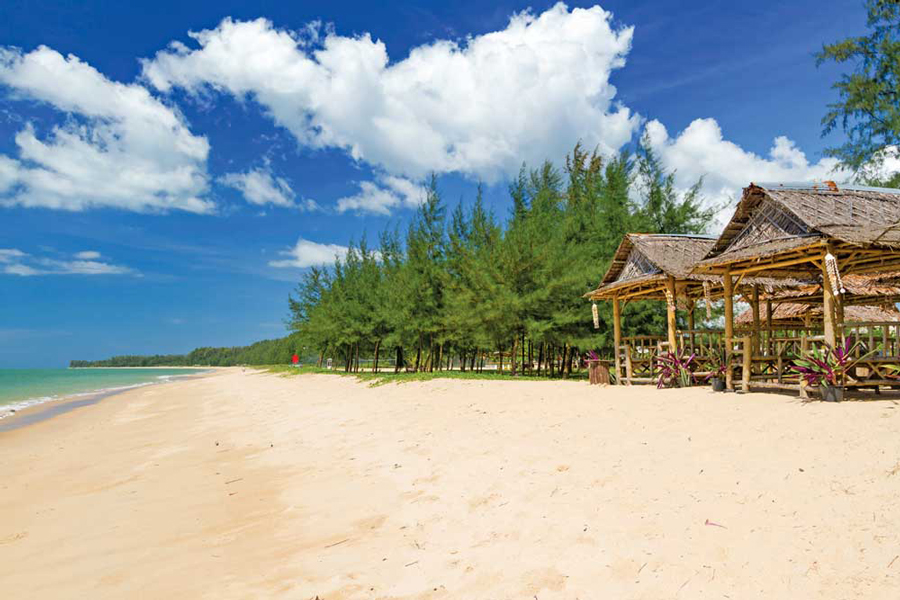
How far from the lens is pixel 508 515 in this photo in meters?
4.62

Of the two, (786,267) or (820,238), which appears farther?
(786,267)

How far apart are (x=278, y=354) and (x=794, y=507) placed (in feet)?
280

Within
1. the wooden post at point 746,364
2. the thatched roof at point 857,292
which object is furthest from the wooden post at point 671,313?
the thatched roof at point 857,292

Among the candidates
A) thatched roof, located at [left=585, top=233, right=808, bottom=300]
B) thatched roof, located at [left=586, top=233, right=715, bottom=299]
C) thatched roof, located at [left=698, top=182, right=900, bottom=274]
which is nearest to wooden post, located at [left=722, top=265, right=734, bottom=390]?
thatched roof, located at [left=698, top=182, right=900, bottom=274]

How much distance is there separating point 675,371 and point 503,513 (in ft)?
34.4

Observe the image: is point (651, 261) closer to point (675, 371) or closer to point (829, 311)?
point (675, 371)

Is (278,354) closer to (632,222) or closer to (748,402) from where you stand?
(632,222)

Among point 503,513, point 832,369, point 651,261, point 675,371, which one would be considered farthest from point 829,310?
point 503,513

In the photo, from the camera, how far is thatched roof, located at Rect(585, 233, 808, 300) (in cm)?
1430

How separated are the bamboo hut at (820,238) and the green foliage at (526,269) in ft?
29.4

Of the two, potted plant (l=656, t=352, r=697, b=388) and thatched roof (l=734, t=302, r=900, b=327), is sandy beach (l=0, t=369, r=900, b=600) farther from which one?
thatched roof (l=734, t=302, r=900, b=327)

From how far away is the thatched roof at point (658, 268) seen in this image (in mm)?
14297

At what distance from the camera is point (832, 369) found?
8.52 meters

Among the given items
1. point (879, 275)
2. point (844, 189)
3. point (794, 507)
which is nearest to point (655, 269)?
point (844, 189)
